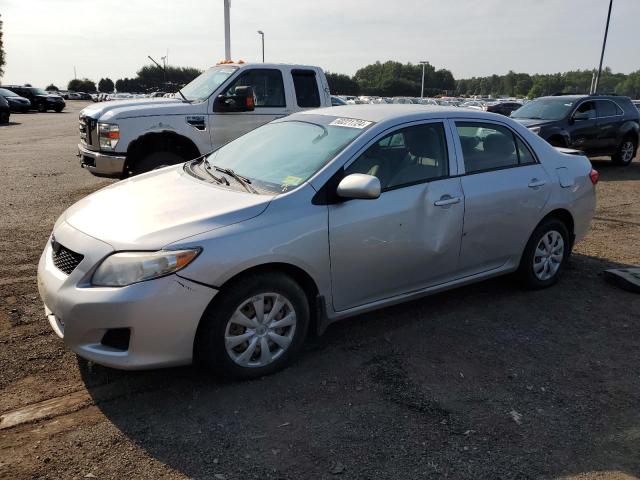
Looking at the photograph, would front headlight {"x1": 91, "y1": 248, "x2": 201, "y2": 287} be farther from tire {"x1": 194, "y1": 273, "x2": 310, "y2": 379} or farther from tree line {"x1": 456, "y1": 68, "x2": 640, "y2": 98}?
tree line {"x1": 456, "y1": 68, "x2": 640, "y2": 98}

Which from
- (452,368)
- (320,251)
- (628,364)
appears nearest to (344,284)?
(320,251)

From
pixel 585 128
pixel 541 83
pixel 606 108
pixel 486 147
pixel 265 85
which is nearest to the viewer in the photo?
pixel 486 147

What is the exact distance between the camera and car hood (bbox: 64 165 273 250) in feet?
10.5

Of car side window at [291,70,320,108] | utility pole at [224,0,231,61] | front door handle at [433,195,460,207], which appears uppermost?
utility pole at [224,0,231,61]

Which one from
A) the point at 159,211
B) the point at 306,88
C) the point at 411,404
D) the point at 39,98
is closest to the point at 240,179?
the point at 159,211

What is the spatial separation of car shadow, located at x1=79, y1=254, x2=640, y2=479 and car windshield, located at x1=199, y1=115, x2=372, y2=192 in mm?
1257

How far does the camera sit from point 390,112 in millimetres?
4344

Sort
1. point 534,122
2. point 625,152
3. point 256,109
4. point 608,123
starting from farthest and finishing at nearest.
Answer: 1. point 625,152
2. point 608,123
3. point 534,122
4. point 256,109

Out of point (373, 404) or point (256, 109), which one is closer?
point (373, 404)

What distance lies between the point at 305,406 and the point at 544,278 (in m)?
2.92

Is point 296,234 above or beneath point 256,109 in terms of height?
→ beneath

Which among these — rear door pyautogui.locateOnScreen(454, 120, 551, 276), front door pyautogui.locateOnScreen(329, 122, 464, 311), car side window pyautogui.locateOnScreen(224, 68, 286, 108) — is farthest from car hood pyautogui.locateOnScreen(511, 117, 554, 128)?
front door pyautogui.locateOnScreen(329, 122, 464, 311)

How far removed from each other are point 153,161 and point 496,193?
16.7 ft

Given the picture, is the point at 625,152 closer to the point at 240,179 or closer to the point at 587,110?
the point at 587,110
